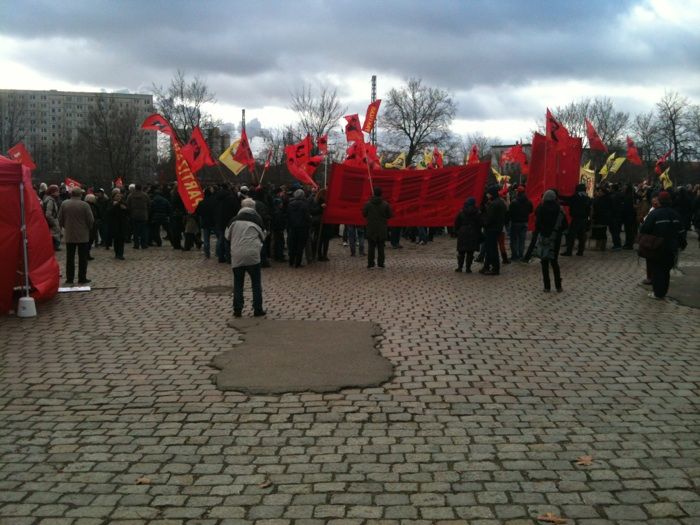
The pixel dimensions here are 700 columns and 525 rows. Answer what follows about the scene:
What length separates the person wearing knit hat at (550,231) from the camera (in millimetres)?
11539

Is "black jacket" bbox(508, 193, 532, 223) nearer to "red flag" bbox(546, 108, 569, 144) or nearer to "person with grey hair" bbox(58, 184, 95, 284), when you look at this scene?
"red flag" bbox(546, 108, 569, 144)

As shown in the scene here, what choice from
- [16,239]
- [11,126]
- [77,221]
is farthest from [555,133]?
[11,126]

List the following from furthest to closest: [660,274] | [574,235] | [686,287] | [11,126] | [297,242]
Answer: [11,126], [574,235], [297,242], [686,287], [660,274]

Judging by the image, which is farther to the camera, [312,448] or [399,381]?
[399,381]

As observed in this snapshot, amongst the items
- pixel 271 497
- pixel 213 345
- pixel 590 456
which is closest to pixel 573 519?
pixel 590 456

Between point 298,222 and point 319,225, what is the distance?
4.83ft

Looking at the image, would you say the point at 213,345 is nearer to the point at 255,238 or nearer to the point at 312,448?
the point at 255,238

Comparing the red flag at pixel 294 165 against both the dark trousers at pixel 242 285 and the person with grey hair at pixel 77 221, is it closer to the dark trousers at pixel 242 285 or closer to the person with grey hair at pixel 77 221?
the person with grey hair at pixel 77 221

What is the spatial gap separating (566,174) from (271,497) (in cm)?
1511

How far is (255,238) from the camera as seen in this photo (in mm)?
9477

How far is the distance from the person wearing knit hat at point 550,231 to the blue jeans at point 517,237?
4171 mm

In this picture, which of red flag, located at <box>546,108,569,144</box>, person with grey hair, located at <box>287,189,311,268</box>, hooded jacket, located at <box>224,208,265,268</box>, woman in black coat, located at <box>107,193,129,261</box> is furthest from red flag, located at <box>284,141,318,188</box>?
hooded jacket, located at <box>224,208,265,268</box>

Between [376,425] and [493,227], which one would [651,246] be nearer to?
[493,227]

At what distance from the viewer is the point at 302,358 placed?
7066 millimetres
